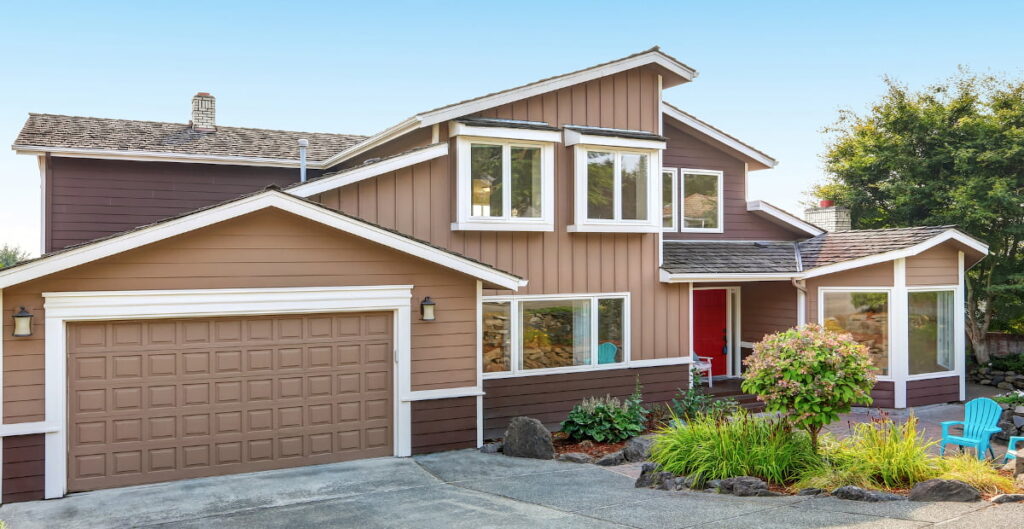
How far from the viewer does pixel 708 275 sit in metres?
13.1

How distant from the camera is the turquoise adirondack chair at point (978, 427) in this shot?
30.5 ft

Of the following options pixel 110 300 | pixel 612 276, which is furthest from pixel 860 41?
pixel 110 300

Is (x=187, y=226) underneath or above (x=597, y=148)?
underneath

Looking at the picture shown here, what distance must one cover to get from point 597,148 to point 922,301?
7.35m

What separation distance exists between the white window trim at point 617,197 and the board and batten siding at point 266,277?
2702mm

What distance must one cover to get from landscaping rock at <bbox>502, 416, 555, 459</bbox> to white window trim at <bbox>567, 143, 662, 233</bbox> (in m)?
3.50

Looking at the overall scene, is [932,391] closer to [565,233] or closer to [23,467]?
[565,233]

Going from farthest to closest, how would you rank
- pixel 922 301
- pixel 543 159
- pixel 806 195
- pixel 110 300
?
pixel 806 195
pixel 922 301
pixel 543 159
pixel 110 300

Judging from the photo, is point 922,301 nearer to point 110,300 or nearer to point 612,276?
point 612,276

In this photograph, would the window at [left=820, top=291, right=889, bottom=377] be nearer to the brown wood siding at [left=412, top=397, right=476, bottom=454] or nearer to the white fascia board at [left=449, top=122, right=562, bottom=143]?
the white fascia board at [left=449, top=122, right=562, bottom=143]

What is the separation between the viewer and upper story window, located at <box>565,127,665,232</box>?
12.0 m

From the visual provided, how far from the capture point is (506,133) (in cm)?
1135

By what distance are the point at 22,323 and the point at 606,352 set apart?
8.45 metres

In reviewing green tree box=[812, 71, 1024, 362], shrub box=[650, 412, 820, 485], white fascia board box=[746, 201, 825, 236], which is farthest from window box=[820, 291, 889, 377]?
shrub box=[650, 412, 820, 485]
